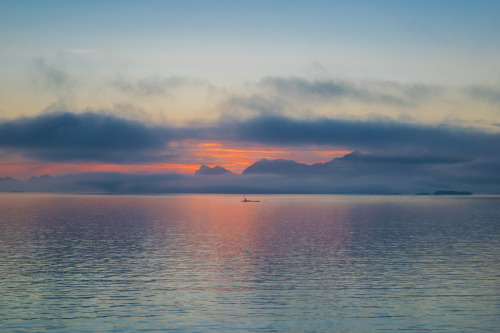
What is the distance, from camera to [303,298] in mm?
42250

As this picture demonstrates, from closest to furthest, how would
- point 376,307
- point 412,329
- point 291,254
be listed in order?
1. point 412,329
2. point 376,307
3. point 291,254

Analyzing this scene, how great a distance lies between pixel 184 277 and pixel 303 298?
49.6 feet

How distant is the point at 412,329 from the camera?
33.6 metres

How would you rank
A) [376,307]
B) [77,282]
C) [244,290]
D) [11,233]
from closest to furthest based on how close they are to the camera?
[376,307] < [244,290] < [77,282] < [11,233]

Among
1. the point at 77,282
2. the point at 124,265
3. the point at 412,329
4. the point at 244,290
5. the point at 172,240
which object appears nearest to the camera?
the point at 412,329

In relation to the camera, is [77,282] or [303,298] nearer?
[303,298]

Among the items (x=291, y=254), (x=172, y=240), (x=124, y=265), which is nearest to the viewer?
(x=124, y=265)

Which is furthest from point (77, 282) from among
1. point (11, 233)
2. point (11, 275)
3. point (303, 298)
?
point (11, 233)

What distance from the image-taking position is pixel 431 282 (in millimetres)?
48969

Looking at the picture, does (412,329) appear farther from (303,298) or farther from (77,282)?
(77,282)

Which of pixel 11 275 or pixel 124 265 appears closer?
pixel 11 275

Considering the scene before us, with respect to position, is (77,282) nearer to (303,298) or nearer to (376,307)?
(303,298)

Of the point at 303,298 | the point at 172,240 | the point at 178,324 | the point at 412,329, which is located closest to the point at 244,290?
the point at 303,298

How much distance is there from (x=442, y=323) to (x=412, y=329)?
3033 mm
